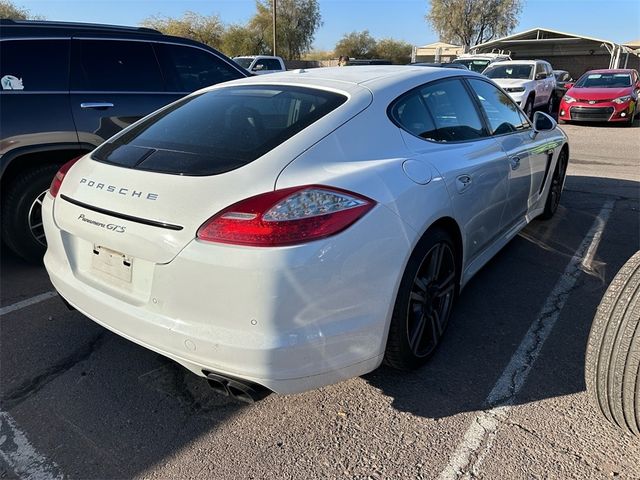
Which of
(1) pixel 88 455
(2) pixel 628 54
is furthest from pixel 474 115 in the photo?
(2) pixel 628 54

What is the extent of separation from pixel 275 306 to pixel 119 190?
0.91 metres

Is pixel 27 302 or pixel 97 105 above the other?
pixel 97 105

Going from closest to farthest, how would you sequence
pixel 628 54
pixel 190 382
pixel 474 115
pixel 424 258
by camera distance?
pixel 424 258
pixel 190 382
pixel 474 115
pixel 628 54

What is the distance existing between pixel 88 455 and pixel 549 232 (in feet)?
14.9

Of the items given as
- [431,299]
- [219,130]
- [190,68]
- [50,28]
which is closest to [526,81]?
[190,68]

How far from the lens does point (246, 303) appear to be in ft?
6.21

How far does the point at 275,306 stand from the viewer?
1885 mm

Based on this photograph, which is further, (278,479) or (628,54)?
(628,54)

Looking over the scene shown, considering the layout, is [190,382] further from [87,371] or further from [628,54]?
[628,54]

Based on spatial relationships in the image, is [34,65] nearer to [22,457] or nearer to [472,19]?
[22,457]

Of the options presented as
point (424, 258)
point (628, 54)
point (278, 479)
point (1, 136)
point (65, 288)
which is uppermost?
point (628, 54)

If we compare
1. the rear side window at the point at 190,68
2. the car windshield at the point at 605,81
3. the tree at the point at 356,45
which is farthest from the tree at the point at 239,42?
the rear side window at the point at 190,68

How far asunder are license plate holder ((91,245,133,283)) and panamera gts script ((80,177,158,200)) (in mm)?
256

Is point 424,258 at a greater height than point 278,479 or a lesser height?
greater
